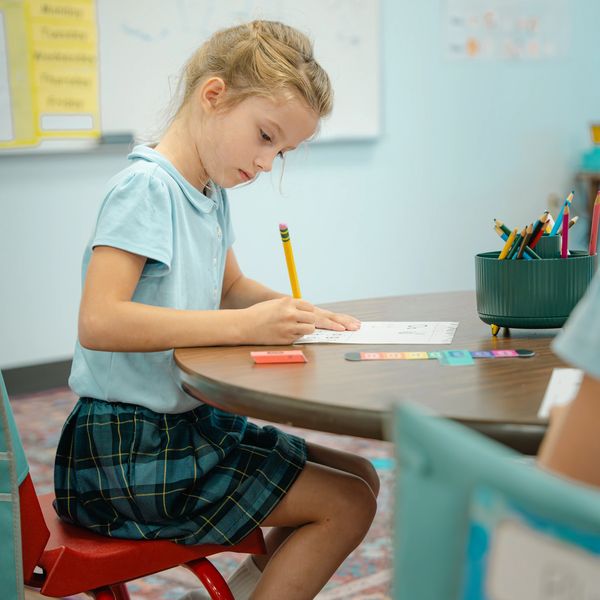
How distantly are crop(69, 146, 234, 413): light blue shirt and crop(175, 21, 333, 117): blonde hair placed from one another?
0.16m

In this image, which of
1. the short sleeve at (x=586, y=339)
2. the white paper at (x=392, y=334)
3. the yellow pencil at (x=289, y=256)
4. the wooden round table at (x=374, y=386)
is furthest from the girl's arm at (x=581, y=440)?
the yellow pencil at (x=289, y=256)

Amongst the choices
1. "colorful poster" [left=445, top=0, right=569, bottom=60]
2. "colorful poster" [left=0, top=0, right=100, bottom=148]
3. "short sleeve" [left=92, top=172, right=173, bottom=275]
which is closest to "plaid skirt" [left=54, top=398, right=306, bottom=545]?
"short sleeve" [left=92, top=172, right=173, bottom=275]

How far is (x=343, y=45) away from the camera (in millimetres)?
3963

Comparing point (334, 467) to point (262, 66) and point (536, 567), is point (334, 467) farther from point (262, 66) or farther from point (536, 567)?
point (536, 567)

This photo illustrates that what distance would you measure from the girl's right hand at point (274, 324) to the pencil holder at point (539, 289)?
247 mm

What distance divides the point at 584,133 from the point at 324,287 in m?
1.76

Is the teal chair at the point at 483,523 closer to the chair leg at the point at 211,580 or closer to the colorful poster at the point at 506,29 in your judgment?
the chair leg at the point at 211,580

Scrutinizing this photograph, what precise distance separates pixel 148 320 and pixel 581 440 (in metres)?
0.65

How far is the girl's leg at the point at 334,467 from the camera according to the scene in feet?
4.45

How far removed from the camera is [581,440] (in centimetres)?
66

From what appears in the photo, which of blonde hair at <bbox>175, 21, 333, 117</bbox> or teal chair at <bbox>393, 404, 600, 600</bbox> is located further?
blonde hair at <bbox>175, 21, 333, 117</bbox>

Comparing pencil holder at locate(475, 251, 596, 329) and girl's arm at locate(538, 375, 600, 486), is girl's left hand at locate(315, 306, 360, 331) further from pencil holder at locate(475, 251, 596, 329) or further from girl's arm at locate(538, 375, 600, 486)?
girl's arm at locate(538, 375, 600, 486)

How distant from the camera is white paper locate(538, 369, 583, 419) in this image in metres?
0.87

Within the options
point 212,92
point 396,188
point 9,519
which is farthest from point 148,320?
point 396,188
